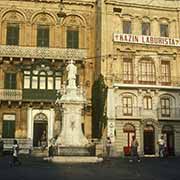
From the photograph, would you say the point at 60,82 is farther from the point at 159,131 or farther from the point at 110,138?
the point at 159,131

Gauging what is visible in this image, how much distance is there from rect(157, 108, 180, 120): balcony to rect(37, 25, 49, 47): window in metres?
12.9

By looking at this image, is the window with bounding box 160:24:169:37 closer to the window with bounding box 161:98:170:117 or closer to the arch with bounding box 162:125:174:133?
the window with bounding box 161:98:170:117

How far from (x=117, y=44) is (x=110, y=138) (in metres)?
9.34

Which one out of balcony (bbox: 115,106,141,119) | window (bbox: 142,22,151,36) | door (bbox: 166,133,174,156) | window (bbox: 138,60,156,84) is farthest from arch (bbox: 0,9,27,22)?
door (bbox: 166,133,174,156)

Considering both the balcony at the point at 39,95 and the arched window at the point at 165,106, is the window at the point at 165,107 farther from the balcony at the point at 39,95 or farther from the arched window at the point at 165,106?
the balcony at the point at 39,95

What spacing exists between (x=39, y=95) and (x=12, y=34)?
6528 millimetres

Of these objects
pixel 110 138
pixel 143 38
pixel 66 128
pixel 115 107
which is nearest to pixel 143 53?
pixel 143 38

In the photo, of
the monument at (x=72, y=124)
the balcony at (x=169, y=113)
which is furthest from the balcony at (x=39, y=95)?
the monument at (x=72, y=124)

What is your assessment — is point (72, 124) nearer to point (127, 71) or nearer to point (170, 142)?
point (127, 71)

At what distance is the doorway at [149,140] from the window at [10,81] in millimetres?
13307

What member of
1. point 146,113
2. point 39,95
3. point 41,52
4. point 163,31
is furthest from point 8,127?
point 163,31

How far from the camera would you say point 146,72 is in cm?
4100

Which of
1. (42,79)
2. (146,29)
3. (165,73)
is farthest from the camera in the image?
(146,29)

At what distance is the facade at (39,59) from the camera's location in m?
38.9
